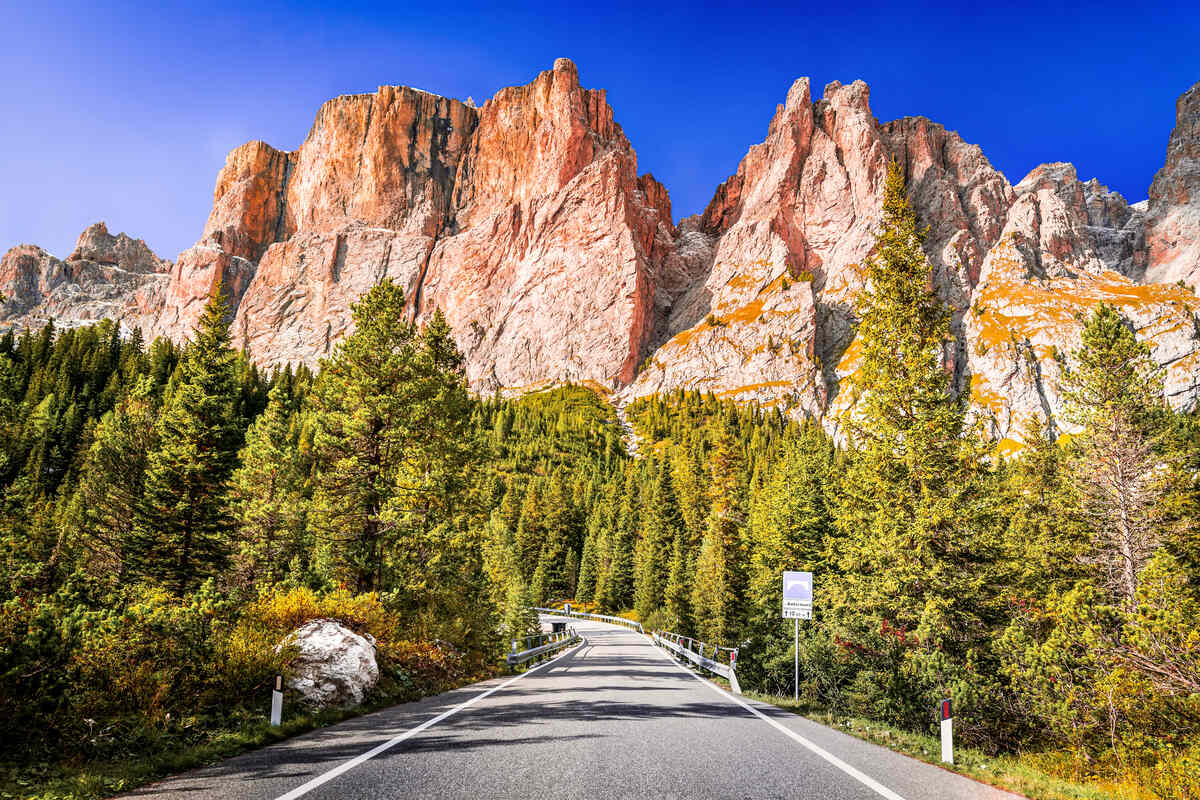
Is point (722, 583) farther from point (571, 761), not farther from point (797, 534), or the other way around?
point (571, 761)

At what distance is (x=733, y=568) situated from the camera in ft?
102

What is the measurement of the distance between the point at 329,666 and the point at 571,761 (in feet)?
23.4

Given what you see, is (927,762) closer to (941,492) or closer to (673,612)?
(941,492)

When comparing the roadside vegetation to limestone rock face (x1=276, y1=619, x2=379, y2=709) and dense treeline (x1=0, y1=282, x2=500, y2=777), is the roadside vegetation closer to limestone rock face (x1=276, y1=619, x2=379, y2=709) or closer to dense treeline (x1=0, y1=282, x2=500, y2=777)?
dense treeline (x1=0, y1=282, x2=500, y2=777)

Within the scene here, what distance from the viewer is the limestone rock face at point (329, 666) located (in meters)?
10.9

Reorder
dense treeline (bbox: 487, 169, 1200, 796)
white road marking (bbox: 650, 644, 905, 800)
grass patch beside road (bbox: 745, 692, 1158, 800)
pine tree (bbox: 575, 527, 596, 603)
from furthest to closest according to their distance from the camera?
pine tree (bbox: 575, 527, 596, 603) < dense treeline (bbox: 487, 169, 1200, 796) < grass patch beside road (bbox: 745, 692, 1158, 800) < white road marking (bbox: 650, 644, 905, 800)

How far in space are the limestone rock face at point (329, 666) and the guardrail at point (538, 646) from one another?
29.3 feet

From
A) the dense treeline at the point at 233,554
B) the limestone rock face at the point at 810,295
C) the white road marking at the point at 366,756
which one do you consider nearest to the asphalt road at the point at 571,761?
the white road marking at the point at 366,756

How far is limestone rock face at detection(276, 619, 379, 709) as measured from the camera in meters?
10.9

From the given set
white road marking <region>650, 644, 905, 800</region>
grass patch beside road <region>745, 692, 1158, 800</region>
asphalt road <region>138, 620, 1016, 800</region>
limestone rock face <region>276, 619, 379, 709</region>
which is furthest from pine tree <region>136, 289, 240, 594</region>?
grass patch beside road <region>745, 692, 1158, 800</region>

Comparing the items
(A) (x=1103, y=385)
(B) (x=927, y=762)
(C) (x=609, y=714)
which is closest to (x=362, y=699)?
(C) (x=609, y=714)

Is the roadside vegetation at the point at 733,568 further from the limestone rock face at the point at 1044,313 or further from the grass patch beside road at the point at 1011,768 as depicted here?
the limestone rock face at the point at 1044,313

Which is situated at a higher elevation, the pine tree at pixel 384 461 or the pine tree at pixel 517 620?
the pine tree at pixel 384 461

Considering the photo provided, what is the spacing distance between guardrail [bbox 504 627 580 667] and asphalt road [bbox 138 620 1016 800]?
10.3 metres
